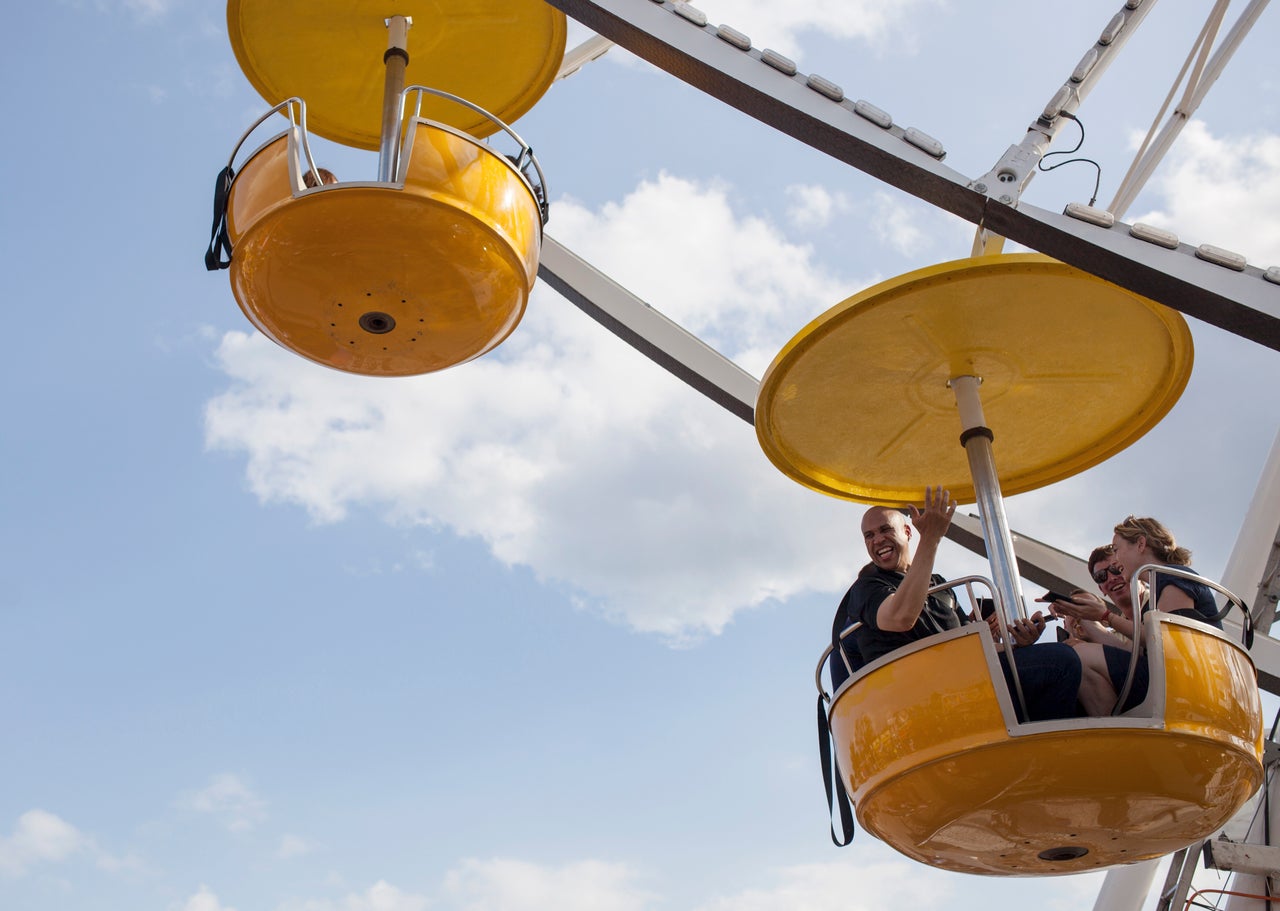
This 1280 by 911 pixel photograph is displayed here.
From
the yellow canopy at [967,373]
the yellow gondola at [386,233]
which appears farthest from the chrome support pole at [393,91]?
the yellow canopy at [967,373]

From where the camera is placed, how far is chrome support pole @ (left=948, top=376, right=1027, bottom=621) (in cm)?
758

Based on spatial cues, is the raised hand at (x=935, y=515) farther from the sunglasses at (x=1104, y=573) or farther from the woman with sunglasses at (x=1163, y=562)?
the sunglasses at (x=1104, y=573)

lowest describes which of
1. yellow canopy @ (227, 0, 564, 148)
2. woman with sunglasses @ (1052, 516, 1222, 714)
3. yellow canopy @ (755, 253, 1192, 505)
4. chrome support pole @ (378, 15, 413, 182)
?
woman with sunglasses @ (1052, 516, 1222, 714)

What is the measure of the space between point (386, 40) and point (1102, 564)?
6.06 meters

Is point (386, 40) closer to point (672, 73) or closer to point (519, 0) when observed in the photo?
point (519, 0)

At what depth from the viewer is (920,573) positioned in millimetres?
Result: 6910

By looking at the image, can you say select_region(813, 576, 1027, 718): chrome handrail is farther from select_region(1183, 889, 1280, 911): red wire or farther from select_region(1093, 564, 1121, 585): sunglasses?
select_region(1183, 889, 1280, 911): red wire

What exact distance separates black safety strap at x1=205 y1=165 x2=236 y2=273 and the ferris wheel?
0.05 feet

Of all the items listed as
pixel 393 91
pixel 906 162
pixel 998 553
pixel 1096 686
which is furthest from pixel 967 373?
pixel 393 91

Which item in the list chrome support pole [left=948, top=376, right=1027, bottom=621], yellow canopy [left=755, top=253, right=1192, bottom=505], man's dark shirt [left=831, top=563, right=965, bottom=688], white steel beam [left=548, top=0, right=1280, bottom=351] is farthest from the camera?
chrome support pole [left=948, top=376, right=1027, bottom=621]

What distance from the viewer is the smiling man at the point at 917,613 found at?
22.1 feet

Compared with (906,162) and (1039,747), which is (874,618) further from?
(906,162)

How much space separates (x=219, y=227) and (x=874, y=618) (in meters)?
4.43

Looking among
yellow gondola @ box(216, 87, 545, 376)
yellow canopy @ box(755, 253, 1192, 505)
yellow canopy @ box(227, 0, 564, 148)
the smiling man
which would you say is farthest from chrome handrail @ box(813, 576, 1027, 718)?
yellow canopy @ box(227, 0, 564, 148)
